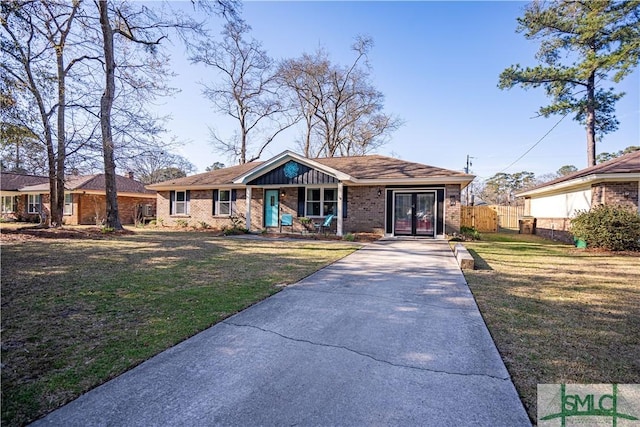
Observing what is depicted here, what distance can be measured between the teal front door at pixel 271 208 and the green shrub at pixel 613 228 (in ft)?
42.5

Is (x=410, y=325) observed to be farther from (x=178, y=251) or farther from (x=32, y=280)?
(x=178, y=251)

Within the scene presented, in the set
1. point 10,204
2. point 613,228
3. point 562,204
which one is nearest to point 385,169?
point 613,228

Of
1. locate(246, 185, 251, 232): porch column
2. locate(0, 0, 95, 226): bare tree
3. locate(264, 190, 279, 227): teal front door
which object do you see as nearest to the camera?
locate(0, 0, 95, 226): bare tree

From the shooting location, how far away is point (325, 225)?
14.5 m

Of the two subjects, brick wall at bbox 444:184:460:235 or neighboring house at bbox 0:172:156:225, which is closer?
brick wall at bbox 444:184:460:235

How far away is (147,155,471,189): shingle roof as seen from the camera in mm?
13812

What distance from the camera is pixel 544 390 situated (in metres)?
2.45

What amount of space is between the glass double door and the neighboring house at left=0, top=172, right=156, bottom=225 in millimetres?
18755

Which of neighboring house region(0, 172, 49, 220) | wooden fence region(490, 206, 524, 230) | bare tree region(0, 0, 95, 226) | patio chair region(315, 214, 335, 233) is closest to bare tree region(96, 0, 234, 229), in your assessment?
bare tree region(0, 0, 95, 226)

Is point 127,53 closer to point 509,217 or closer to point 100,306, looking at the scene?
point 100,306

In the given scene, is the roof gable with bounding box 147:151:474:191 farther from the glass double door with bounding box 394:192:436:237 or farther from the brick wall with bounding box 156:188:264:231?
the brick wall with bounding box 156:188:264:231

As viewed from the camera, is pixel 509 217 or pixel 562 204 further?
pixel 509 217

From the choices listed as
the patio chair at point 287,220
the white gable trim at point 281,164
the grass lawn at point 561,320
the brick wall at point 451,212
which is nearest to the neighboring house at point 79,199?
the white gable trim at point 281,164

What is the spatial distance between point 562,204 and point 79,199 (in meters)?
29.2
